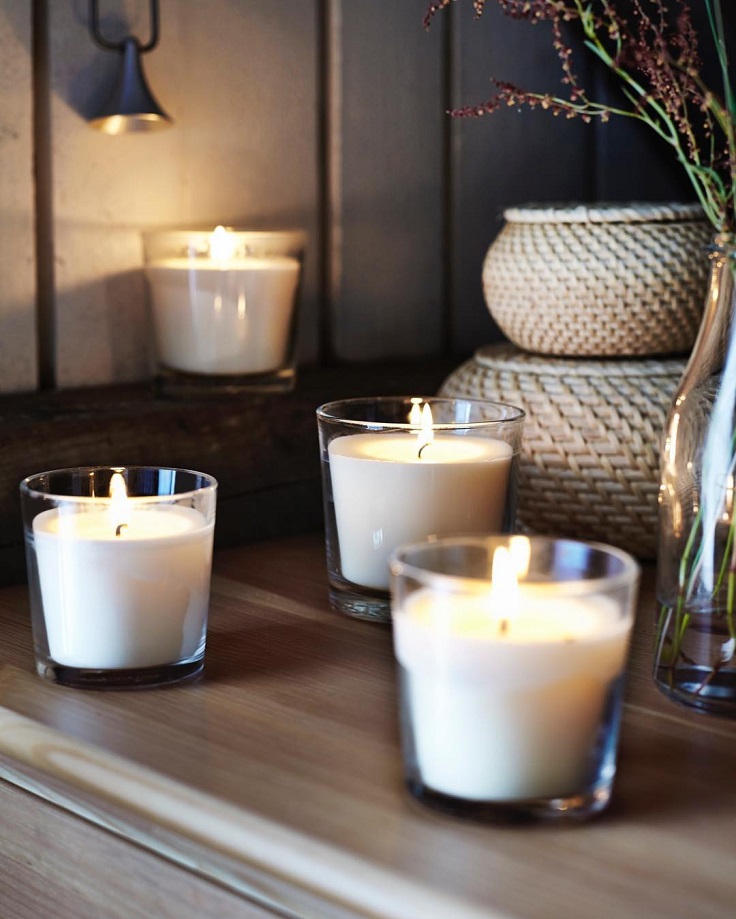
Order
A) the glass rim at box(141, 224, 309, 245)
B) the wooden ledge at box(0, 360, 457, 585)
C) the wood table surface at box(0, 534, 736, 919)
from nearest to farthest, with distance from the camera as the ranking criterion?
the wood table surface at box(0, 534, 736, 919) → the wooden ledge at box(0, 360, 457, 585) → the glass rim at box(141, 224, 309, 245)

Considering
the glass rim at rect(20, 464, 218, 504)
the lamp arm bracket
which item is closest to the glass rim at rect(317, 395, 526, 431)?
the glass rim at rect(20, 464, 218, 504)

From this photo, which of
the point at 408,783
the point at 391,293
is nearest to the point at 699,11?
the point at 391,293

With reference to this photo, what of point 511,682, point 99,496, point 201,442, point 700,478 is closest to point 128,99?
point 201,442

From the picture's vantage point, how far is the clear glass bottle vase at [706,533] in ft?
2.30

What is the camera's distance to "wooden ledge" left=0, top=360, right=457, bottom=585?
3.04ft

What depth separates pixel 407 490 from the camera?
808 millimetres

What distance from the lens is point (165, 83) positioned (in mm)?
1104

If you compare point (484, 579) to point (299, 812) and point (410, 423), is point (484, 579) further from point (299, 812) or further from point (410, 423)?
point (410, 423)

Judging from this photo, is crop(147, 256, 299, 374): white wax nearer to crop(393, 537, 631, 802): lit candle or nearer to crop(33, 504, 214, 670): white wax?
crop(33, 504, 214, 670): white wax

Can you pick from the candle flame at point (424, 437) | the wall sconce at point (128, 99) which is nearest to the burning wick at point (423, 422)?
the candle flame at point (424, 437)

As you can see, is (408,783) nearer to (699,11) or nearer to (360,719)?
(360,719)

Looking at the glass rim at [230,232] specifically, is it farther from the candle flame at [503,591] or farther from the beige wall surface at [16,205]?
the candle flame at [503,591]

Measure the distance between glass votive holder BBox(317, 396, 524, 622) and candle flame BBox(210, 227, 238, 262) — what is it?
238 millimetres

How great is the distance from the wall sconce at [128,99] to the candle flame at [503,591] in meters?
0.60
